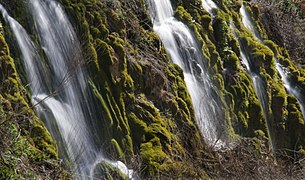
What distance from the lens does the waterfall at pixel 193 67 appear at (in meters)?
10.9

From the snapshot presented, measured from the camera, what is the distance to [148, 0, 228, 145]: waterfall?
35.7 feet

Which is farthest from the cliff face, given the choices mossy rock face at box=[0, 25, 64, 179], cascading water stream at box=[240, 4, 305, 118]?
cascading water stream at box=[240, 4, 305, 118]

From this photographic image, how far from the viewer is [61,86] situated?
7.52 meters

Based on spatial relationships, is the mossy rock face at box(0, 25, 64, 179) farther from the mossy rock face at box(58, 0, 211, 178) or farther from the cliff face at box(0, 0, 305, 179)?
the mossy rock face at box(58, 0, 211, 178)

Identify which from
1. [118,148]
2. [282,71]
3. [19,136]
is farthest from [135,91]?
[282,71]

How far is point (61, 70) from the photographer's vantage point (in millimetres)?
8164

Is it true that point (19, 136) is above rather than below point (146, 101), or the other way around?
above

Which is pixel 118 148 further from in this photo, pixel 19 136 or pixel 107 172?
pixel 19 136

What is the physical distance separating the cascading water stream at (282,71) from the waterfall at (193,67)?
2950mm

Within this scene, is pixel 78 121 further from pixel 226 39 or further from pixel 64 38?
pixel 226 39

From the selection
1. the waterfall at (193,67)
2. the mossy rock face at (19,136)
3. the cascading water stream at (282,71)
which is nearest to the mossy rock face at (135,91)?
the waterfall at (193,67)

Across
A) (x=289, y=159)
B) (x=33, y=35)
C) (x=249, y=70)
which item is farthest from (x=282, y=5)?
(x=33, y=35)

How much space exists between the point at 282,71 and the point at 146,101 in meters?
5.66

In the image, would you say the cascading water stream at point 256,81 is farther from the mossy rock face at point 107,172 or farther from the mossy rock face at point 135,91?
the mossy rock face at point 107,172
